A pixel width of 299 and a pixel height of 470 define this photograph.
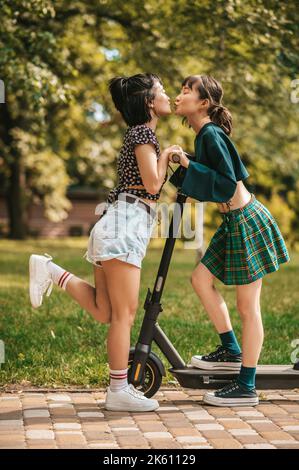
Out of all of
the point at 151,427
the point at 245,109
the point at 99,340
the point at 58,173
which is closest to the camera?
the point at 151,427

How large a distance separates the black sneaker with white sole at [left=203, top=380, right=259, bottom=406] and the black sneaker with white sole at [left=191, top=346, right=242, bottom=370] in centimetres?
16

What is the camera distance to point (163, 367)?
494cm

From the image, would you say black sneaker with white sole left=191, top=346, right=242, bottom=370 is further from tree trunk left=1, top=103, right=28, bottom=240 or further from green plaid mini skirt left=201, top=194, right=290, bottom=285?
tree trunk left=1, top=103, right=28, bottom=240

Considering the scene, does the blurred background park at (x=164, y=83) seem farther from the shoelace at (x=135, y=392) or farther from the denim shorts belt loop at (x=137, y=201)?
the denim shorts belt loop at (x=137, y=201)

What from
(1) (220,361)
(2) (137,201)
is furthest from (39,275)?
(1) (220,361)

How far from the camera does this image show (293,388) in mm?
5109

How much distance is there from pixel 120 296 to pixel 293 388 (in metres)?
1.24

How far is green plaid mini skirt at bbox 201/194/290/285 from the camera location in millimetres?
4863

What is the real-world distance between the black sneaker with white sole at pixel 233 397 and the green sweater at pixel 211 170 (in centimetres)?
108

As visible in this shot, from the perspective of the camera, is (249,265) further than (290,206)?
No

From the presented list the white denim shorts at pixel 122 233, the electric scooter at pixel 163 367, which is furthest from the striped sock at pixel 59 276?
the electric scooter at pixel 163 367

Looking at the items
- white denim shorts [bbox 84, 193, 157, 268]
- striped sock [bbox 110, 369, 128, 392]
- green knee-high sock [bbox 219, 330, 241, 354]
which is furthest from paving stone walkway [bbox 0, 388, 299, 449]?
white denim shorts [bbox 84, 193, 157, 268]
